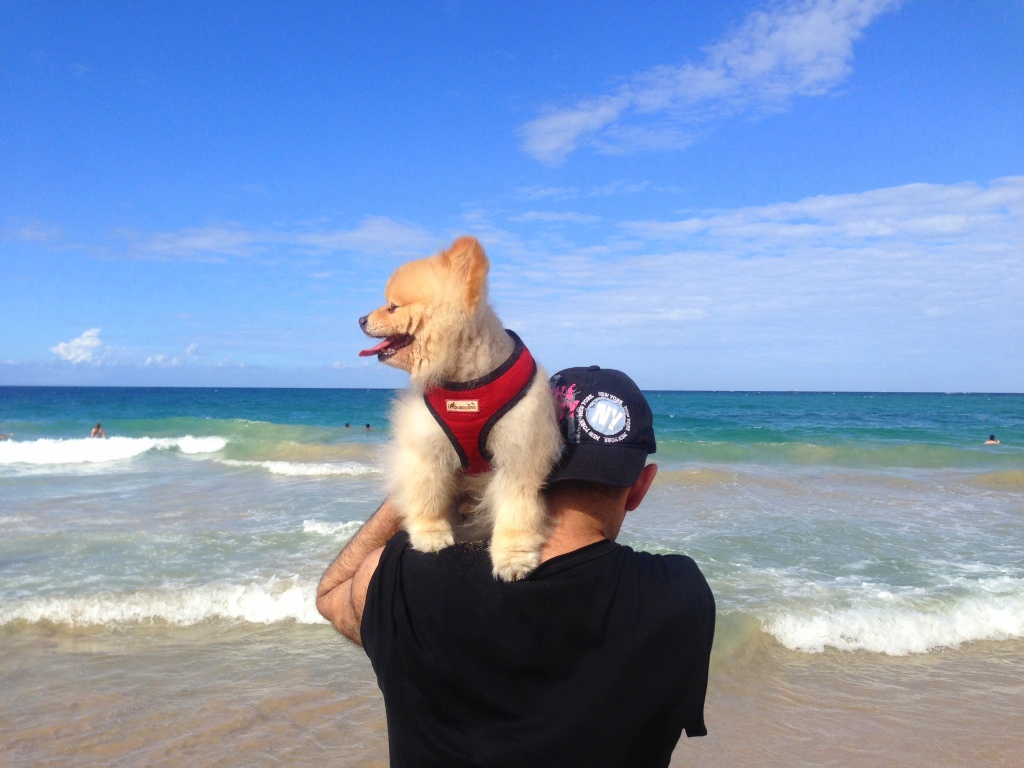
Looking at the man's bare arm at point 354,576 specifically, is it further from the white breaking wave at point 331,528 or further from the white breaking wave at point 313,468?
the white breaking wave at point 313,468

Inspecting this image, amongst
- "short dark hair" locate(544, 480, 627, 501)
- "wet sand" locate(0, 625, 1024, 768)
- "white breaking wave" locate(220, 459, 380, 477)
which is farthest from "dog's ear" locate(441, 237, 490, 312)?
"white breaking wave" locate(220, 459, 380, 477)

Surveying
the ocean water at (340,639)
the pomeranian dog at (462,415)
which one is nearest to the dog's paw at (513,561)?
the pomeranian dog at (462,415)

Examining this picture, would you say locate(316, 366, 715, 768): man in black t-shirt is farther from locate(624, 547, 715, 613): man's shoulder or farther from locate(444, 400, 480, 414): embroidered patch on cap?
locate(444, 400, 480, 414): embroidered patch on cap

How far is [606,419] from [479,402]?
49cm

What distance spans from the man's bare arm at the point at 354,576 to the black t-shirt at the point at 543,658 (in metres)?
0.20

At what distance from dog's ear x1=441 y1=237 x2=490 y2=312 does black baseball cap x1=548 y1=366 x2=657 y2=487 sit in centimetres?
63

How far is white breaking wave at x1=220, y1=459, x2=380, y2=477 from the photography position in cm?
1678

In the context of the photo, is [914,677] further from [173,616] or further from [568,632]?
[173,616]

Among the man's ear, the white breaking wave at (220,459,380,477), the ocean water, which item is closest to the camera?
the man's ear

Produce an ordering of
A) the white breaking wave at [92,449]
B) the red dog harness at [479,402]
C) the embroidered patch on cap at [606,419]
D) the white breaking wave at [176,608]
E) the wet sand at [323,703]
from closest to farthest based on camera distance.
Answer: the embroidered patch on cap at [606,419] < the red dog harness at [479,402] < the wet sand at [323,703] < the white breaking wave at [176,608] < the white breaking wave at [92,449]

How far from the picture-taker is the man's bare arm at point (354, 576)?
1.94 meters

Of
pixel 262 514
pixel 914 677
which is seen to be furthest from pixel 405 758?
pixel 262 514

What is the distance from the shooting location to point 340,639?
621 cm

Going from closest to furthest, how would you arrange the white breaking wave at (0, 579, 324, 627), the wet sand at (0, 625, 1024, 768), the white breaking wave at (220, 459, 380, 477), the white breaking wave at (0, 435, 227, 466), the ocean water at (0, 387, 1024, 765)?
1. the wet sand at (0, 625, 1024, 768)
2. the ocean water at (0, 387, 1024, 765)
3. the white breaking wave at (0, 579, 324, 627)
4. the white breaking wave at (220, 459, 380, 477)
5. the white breaking wave at (0, 435, 227, 466)
